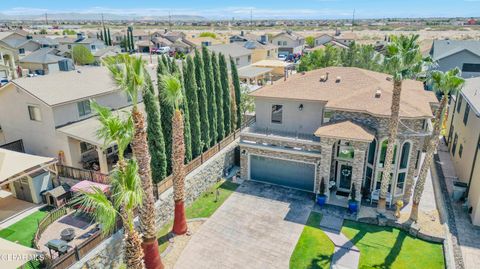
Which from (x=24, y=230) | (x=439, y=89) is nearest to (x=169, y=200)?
(x=24, y=230)

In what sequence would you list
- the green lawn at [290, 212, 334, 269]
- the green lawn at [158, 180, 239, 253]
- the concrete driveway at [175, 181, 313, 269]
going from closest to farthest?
the green lawn at [290, 212, 334, 269] → the concrete driveway at [175, 181, 313, 269] → the green lawn at [158, 180, 239, 253]

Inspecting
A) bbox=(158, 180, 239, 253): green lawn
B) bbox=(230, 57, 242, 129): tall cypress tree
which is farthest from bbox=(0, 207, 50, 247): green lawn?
bbox=(230, 57, 242, 129): tall cypress tree

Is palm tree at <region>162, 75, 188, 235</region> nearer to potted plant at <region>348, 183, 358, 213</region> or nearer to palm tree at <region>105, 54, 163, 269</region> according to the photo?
palm tree at <region>105, 54, 163, 269</region>

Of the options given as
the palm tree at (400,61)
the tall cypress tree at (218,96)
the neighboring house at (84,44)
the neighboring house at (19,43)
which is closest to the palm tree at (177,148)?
the tall cypress tree at (218,96)

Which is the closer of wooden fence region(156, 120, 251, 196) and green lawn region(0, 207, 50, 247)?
green lawn region(0, 207, 50, 247)

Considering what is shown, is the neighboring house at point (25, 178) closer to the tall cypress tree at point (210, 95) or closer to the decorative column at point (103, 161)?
the decorative column at point (103, 161)

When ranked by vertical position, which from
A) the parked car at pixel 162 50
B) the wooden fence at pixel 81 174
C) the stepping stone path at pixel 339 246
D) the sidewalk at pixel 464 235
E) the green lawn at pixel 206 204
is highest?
the parked car at pixel 162 50
